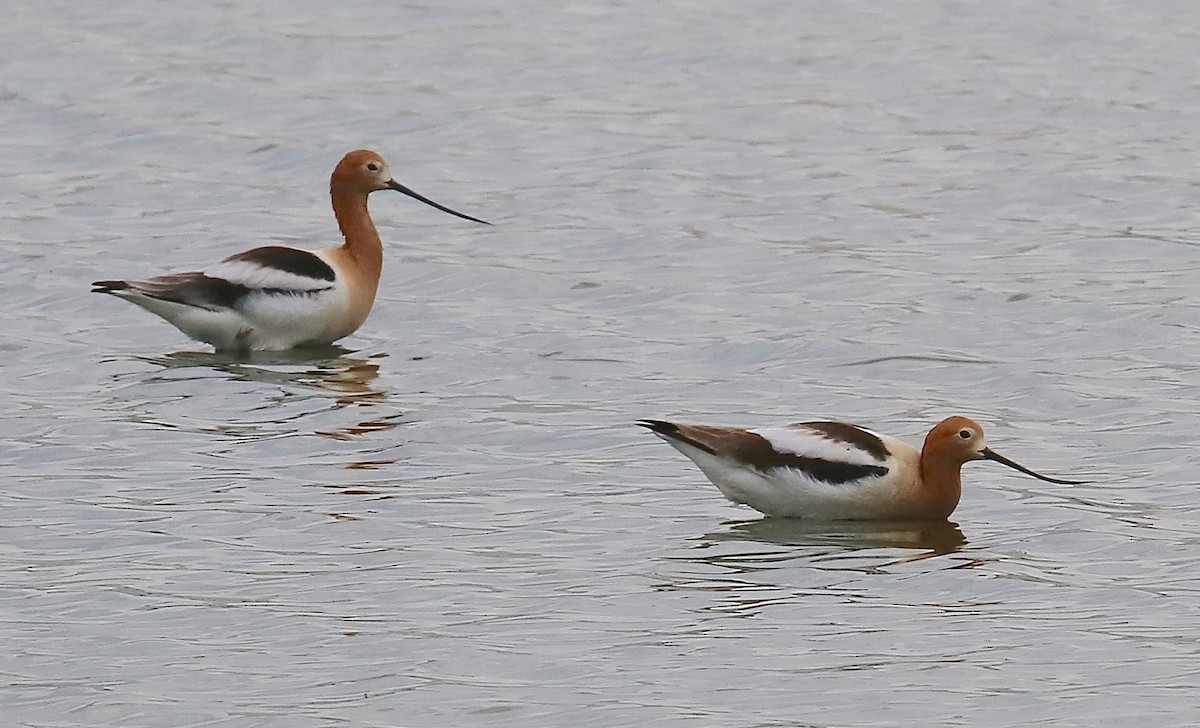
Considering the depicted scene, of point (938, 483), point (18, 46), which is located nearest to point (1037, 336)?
point (938, 483)

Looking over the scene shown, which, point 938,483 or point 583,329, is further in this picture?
point 583,329

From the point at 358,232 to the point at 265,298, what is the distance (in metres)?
1.06

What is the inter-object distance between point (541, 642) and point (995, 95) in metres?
15.0

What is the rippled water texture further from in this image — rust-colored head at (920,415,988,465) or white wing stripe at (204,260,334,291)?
white wing stripe at (204,260,334,291)

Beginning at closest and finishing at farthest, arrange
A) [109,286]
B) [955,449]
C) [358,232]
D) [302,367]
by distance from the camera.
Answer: [955,449] → [109,286] → [302,367] → [358,232]

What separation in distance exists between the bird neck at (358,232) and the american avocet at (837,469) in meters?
4.73

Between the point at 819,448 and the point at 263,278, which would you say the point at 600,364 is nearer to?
the point at 263,278

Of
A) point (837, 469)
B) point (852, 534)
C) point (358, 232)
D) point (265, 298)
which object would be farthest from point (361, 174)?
point (852, 534)

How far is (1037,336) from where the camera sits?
15828 mm

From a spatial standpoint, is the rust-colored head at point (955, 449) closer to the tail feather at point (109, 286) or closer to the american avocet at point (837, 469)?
the american avocet at point (837, 469)

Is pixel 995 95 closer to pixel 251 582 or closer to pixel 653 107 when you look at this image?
pixel 653 107

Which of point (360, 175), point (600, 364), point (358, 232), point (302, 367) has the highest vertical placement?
point (360, 175)

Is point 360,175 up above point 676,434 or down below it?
above

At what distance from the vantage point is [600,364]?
1529 centimetres
